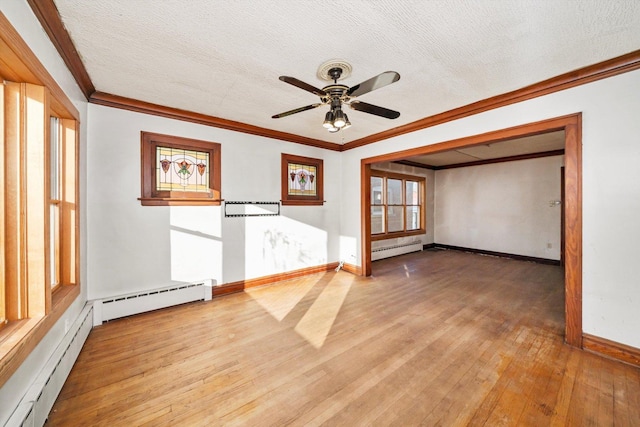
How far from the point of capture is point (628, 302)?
2150 mm

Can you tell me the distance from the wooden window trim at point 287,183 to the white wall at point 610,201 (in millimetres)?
3345

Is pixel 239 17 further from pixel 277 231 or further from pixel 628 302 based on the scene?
pixel 628 302

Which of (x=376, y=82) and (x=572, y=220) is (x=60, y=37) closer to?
(x=376, y=82)

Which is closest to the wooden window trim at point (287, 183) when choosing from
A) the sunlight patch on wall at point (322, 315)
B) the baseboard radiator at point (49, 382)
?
the sunlight patch on wall at point (322, 315)

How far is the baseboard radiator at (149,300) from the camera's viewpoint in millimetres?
2805

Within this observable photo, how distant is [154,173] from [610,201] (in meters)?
4.74

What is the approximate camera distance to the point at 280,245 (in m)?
4.33

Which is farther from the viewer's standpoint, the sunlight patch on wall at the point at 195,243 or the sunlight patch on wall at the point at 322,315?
the sunlight patch on wall at the point at 195,243

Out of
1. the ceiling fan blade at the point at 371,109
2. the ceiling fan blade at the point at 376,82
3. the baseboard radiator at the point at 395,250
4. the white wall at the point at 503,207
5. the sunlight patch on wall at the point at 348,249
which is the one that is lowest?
the baseboard radiator at the point at 395,250

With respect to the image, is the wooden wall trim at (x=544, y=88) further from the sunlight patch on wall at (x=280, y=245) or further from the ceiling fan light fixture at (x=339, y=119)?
the sunlight patch on wall at (x=280, y=245)

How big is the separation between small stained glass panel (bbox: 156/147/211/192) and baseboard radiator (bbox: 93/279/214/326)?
1.30m

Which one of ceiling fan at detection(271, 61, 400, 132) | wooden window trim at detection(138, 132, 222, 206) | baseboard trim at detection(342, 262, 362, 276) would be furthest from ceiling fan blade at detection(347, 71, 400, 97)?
baseboard trim at detection(342, 262, 362, 276)

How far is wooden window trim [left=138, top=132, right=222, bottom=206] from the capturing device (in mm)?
3080

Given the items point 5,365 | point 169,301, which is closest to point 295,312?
point 169,301
